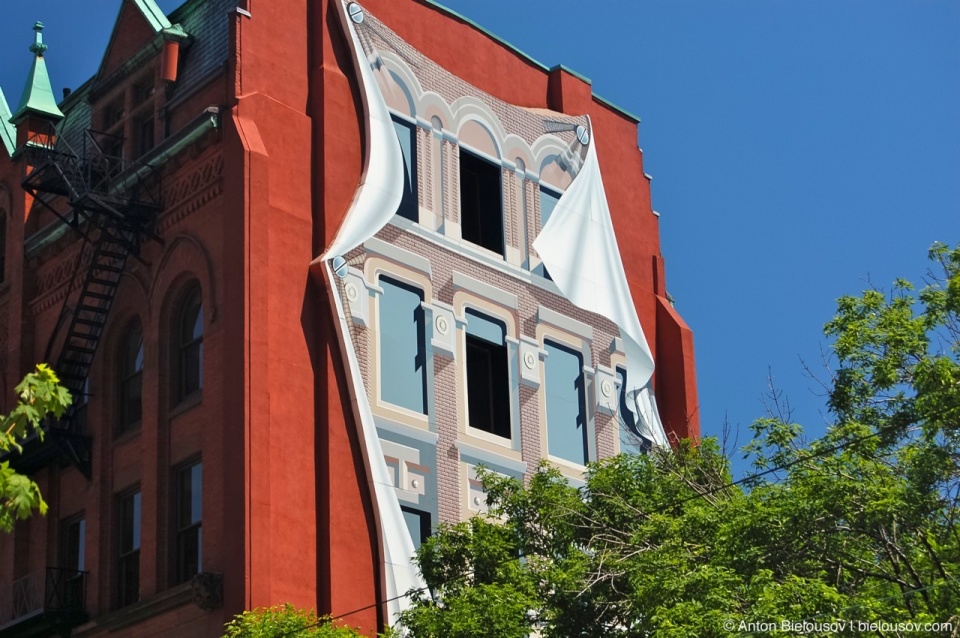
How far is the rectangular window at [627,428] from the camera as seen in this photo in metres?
40.9

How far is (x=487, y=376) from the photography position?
3834cm

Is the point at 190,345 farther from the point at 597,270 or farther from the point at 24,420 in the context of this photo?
the point at 24,420

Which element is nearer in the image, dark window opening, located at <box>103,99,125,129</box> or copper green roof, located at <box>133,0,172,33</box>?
copper green roof, located at <box>133,0,172,33</box>

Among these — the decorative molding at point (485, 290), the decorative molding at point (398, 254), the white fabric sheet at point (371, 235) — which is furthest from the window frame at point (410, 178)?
the decorative molding at point (485, 290)

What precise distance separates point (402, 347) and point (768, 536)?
12.1 m

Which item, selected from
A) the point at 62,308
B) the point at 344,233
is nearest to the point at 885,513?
the point at 344,233

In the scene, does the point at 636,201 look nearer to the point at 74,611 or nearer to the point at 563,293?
the point at 563,293

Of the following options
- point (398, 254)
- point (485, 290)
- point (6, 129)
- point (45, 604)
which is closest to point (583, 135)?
point (485, 290)

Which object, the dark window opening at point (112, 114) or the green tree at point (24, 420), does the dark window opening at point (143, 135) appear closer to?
the dark window opening at point (112, 114)

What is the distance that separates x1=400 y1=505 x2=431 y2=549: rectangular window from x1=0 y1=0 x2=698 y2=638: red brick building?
0.07m

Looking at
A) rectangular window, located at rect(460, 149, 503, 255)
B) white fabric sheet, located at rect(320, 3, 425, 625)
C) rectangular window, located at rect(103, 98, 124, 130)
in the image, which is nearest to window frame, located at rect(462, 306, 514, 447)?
rectangular window, located at rect(460, 149, 503, 255)

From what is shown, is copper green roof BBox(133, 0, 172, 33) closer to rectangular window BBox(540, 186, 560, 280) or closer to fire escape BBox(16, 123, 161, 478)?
fire escape BBox(16, 123, 161, 478)

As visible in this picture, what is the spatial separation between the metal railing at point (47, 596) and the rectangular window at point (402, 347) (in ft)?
25.2

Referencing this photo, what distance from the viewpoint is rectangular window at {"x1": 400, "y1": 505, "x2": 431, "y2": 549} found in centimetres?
3434
